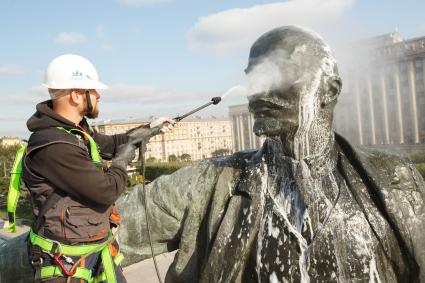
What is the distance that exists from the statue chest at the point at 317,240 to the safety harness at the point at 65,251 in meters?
0.84

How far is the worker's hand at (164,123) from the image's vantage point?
9.43ft

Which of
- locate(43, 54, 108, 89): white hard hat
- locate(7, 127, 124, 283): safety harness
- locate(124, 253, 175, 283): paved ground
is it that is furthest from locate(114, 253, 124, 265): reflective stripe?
locate(124, 253, 175, 283): paved ground

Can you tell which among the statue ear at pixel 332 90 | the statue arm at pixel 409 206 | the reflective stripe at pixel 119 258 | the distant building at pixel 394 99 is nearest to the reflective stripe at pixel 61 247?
the reflective stripe at pixel 119 258

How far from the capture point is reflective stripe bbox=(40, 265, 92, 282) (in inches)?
99.3

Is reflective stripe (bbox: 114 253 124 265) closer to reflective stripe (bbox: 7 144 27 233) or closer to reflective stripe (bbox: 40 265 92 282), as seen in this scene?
reflective stripe (bbox: 40 265 92 282)

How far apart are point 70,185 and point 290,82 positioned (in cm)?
122

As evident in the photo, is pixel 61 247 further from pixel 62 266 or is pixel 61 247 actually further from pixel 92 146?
pixel 92 146

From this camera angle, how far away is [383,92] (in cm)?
7081

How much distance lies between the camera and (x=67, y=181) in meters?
2.45

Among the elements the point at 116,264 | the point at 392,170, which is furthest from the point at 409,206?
the point at 116,264

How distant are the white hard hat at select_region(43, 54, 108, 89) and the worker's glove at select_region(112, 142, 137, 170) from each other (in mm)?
377

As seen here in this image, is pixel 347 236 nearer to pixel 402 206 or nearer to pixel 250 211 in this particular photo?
pixel 402 206

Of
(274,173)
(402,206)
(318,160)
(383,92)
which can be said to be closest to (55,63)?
(274,173)

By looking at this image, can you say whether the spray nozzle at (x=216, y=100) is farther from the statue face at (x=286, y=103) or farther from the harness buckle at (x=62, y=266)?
the harness buckle at (x=62, y=266)
